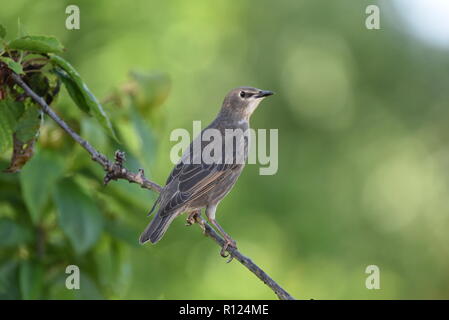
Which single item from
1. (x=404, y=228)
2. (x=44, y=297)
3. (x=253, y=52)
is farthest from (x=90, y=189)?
(x=404, y=228)

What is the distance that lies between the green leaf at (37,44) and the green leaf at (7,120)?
318 mm

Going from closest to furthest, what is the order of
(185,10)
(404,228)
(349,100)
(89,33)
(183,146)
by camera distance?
(183,146) < (89,33) < (185,10) < (404,228) < (349,100)

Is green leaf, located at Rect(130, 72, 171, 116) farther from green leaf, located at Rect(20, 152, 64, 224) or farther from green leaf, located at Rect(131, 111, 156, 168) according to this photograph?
green leaf, located at Rect(20, 152, 64, 224)

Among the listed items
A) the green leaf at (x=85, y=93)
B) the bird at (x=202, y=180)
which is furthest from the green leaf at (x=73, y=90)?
the bird at (x=202, y=180)

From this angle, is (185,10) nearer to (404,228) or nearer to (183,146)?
(183,146)

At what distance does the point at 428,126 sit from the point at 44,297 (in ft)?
38.8

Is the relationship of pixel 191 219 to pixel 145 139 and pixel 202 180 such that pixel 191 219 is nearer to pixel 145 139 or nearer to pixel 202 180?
pixel 202 180

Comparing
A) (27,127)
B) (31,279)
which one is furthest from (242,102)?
(27,127)

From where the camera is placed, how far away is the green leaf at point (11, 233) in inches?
150

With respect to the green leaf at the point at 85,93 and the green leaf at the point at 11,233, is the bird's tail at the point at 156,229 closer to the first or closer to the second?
the green leaf at the point at 11,233

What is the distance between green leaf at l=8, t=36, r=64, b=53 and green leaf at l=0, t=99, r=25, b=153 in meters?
0.32

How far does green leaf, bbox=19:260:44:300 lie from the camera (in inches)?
144

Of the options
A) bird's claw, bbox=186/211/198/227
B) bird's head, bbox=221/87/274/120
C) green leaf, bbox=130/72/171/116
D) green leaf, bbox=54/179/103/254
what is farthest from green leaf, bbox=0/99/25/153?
bird's head, bbox=221/87/274/120

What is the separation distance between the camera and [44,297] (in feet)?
12.6
